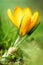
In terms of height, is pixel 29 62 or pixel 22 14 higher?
pixel 22 14

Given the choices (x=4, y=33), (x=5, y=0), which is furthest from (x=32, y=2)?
(x=4, y=33)

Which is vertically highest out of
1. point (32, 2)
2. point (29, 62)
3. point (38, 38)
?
point (32, 2)

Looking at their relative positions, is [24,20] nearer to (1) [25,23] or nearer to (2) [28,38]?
(1) [25,23]

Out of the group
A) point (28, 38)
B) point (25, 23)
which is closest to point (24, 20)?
point (25, 23)

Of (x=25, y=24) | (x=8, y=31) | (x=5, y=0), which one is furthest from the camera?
(x=5, y=0)

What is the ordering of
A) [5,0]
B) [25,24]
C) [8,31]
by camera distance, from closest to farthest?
[25,24], [8,31], [5,0]

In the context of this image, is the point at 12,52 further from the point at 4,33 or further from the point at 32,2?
the point at 32,2

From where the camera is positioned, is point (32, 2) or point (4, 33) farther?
point (32, 2)
